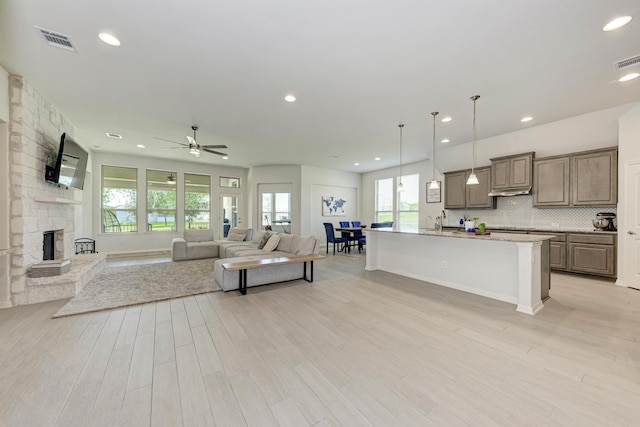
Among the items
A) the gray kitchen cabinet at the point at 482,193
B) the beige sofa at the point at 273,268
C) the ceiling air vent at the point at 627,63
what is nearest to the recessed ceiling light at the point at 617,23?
the ceiling air vent at the point at 627,63

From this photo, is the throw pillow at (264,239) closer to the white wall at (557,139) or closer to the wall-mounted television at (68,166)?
the wall-mounted television at (68,166)

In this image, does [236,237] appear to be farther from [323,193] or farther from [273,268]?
[323,193]

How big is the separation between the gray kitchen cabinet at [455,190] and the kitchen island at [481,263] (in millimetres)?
2451

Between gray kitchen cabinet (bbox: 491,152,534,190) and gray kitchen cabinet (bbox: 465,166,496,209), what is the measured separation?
16 centimetres

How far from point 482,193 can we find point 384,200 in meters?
3.94

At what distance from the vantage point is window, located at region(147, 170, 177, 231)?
26.2 ft

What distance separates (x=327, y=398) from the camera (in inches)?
66.6

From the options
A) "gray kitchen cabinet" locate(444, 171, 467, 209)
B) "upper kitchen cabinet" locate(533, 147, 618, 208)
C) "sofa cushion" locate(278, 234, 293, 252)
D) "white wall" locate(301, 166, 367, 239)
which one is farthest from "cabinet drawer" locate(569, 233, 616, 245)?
"white wall" locate(301, 166, 367, 239)

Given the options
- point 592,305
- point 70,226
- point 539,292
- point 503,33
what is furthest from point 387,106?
point 70,226

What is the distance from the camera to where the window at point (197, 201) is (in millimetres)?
8602

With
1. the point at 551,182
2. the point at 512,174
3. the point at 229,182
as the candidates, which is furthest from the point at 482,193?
the point at 229,182

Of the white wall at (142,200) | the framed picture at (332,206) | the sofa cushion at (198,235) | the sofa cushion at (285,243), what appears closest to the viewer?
the sofa cushion at (285,243)

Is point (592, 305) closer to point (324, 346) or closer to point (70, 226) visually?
point (324, 346)

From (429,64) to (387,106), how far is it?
116 cm
